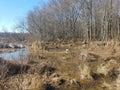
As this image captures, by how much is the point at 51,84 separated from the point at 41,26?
5170cm

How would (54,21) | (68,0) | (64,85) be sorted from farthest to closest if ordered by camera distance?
(54,21) < (68,0) < (64,85)

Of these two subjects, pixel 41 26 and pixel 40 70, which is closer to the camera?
pixel 40 70

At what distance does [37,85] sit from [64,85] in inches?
54.7

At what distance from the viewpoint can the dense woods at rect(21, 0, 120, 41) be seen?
47469 millimetres

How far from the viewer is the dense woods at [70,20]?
47469 mm

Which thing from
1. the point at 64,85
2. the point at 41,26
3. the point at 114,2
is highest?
the point at 114,2

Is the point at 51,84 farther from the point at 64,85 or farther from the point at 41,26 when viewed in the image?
the point at 41,26

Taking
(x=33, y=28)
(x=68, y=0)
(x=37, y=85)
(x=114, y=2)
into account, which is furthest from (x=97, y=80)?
(x=33, y=28)

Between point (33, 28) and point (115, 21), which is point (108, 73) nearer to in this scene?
point (115, 21)

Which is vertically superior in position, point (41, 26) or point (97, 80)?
point (41, 26)

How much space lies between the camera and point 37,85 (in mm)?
9977

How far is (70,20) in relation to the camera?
2190 inches

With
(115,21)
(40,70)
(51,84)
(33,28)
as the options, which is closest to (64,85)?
(51,84)

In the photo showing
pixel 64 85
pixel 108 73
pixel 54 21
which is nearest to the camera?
pixel 64 85
